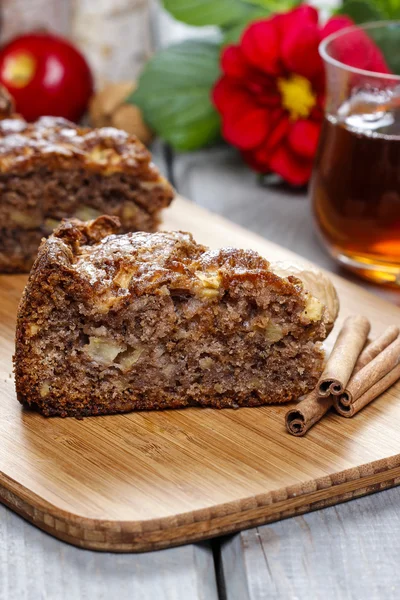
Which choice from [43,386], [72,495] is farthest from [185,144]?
[72,495]

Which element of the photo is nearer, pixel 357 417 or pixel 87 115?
pixel 357 417

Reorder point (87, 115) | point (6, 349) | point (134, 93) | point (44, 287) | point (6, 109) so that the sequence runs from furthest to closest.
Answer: point (87, 115)
point (134, 93)
point (6, 109)
point (6, 349)
point (44, 287)

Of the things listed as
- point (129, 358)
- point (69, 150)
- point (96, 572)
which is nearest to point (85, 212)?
point (69, 150)

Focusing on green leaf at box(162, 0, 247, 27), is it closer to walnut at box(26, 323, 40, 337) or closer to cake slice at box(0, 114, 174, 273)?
cake slice at box(0, 114, 174, 273)

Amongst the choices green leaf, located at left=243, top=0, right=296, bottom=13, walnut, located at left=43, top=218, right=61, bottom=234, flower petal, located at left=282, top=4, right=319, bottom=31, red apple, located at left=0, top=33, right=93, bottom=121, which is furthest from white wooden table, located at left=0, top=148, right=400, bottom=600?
red apple, located at left=0, top=33, right=93, bottom=121

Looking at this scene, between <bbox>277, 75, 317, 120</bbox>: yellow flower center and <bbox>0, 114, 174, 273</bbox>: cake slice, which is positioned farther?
<bbox>277, 75, 317, 120</bbox>: yellow flower center

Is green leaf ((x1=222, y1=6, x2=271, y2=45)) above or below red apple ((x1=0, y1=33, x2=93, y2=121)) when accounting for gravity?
above

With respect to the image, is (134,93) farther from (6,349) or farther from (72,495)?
(72,495)
